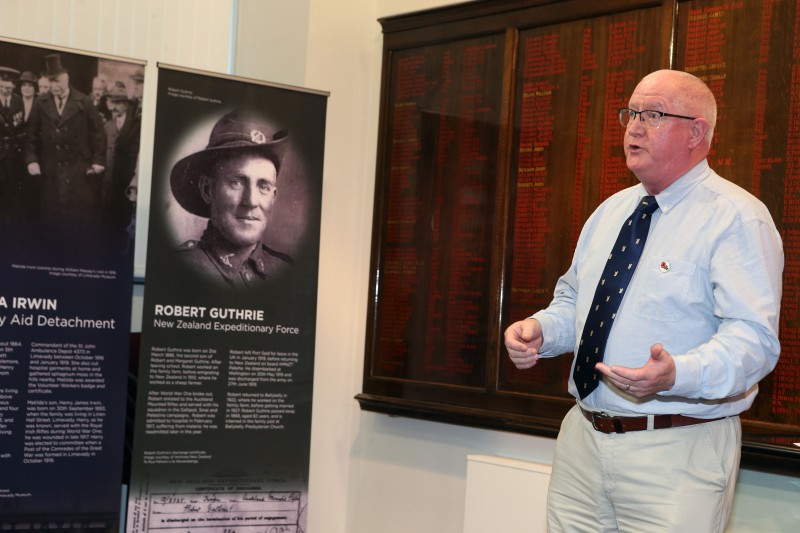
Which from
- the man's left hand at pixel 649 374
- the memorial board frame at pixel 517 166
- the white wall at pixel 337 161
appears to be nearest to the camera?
the man's left hand at pixel 649 374

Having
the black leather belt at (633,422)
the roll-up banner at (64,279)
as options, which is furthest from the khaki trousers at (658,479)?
the roll-up banner at (64,279)

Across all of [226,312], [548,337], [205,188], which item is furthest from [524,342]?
[205,188]

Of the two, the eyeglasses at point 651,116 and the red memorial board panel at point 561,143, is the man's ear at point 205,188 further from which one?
the eyeglasses at point 651,116

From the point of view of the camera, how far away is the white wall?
420 cm

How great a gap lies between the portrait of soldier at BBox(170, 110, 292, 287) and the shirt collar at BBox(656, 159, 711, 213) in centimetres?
170

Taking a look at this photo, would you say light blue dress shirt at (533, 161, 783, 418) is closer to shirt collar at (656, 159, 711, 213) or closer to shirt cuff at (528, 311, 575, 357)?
shirt collar at (656, 159, 711, 213)

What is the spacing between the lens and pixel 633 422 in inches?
83.9

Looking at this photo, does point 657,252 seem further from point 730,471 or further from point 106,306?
point 106,306

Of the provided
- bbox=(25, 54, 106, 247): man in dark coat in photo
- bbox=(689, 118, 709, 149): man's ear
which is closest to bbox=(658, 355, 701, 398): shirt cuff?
Result: bbox=(689, 118, 709, 149): man's ear

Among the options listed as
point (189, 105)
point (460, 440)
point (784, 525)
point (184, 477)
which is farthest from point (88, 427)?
point (784, 525)

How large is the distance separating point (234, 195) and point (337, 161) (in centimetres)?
96

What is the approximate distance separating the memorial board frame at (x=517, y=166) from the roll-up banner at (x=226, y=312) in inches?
26.3

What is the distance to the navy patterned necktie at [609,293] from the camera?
2240 millimetres

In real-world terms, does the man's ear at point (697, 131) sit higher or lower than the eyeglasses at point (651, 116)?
lower
